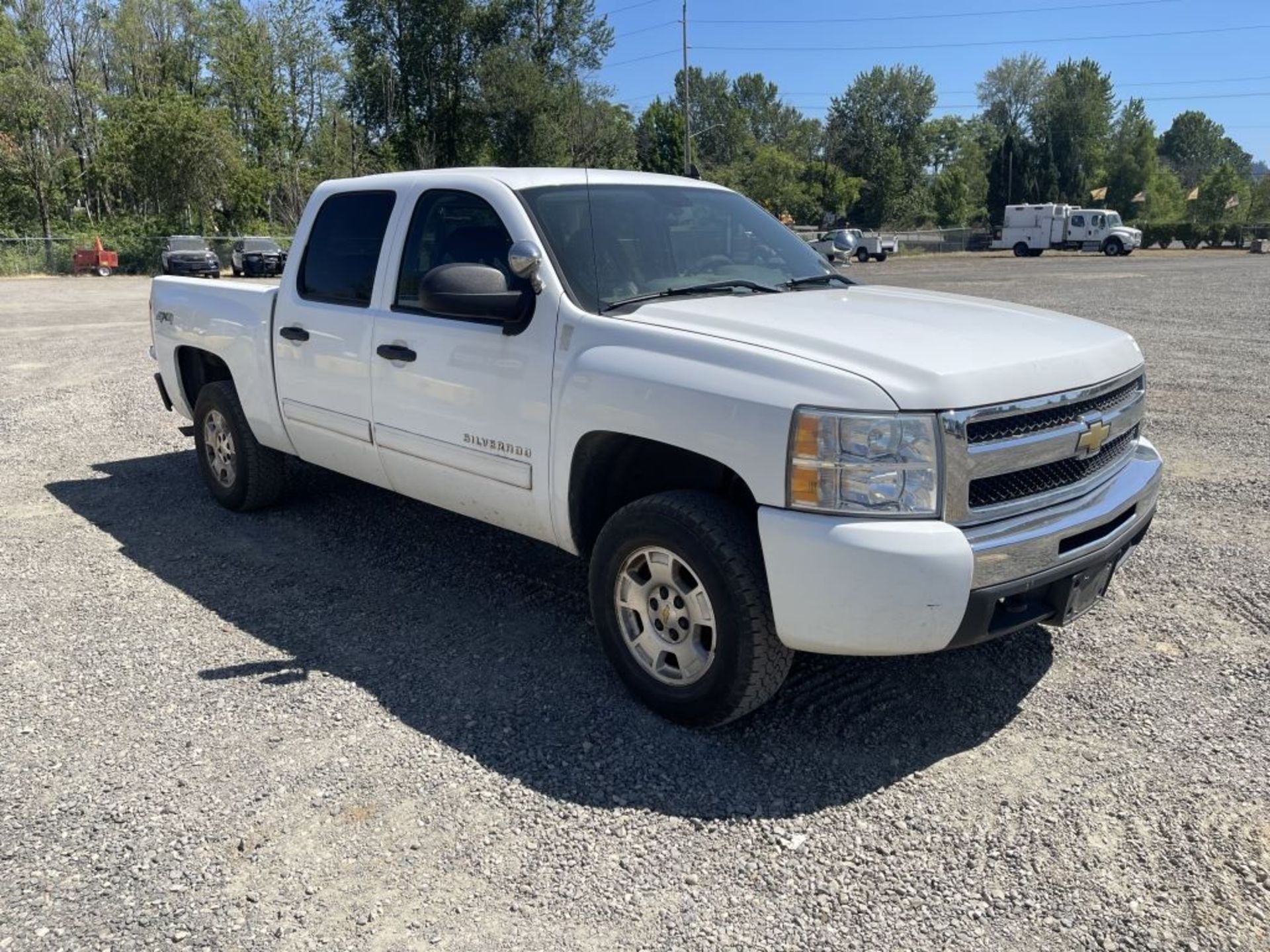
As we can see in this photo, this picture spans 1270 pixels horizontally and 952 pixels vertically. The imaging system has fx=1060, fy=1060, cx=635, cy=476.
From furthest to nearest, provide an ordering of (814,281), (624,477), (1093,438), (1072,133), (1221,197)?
(1072,133)
(1221,197)
(814,281)
(624,477)
(1093,438)

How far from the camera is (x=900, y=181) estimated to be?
84875 mm

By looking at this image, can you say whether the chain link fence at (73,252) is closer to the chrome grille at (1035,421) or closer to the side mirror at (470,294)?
the side mirror at (470,294)

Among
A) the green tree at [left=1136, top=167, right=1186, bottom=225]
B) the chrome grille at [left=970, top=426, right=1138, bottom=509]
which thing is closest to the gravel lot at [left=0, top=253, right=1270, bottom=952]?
the chrome grille at [left=970, top=426, right=1138, bottom=509]

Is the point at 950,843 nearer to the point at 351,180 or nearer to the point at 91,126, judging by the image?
the point at 351,180

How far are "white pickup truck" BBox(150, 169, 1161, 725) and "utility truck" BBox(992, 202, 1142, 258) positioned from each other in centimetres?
5703

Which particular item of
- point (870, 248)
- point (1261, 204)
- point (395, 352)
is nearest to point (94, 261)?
point (870, 248)

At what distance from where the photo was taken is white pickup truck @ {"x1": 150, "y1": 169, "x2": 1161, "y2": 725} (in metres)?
3.20

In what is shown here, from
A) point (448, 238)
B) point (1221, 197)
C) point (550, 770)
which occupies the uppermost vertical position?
point (1221, 197)

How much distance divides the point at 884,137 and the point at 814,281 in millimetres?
87886

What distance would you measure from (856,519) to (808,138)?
4071 inches

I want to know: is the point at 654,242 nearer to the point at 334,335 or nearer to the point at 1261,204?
the point at 334,335

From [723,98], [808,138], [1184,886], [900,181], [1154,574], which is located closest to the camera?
[1184,886]

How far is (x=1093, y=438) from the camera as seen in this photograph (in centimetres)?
363

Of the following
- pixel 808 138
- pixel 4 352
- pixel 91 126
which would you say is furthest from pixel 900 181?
pixel 4 352
